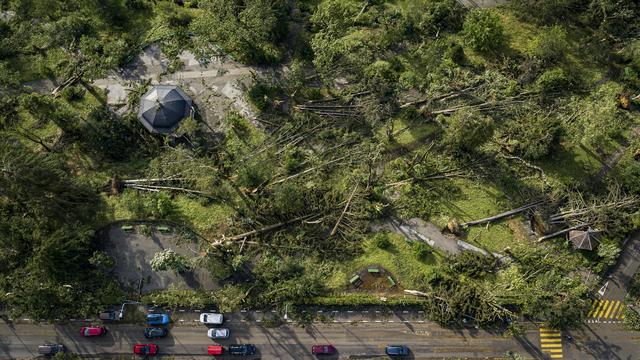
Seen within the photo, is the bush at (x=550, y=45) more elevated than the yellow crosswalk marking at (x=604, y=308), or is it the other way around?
the bush at (x=550, y=45)

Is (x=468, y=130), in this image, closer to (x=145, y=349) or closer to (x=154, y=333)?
(x=154, y=333)

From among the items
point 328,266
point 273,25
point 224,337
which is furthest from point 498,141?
point 224,337

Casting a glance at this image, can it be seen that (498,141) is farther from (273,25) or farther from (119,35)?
(119,35)

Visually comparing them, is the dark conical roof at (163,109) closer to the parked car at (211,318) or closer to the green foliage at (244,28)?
the green foliage at (244,28)

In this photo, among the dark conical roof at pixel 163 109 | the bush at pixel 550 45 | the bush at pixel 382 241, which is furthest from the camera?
the bush at pixel 550 45

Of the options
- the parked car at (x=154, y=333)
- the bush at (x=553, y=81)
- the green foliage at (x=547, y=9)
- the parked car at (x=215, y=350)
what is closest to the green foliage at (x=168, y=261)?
the parked car at (x=154, y=333)

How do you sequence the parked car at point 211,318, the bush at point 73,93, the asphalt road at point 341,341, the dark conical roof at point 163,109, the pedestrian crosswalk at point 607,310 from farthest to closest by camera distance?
the bush at point 73,93 < the dark conical roof at point 163,109 < the pedestrian crosswalk at point 607,310 < the parked car at point 211,318 < the asphalt road at point 341,341
